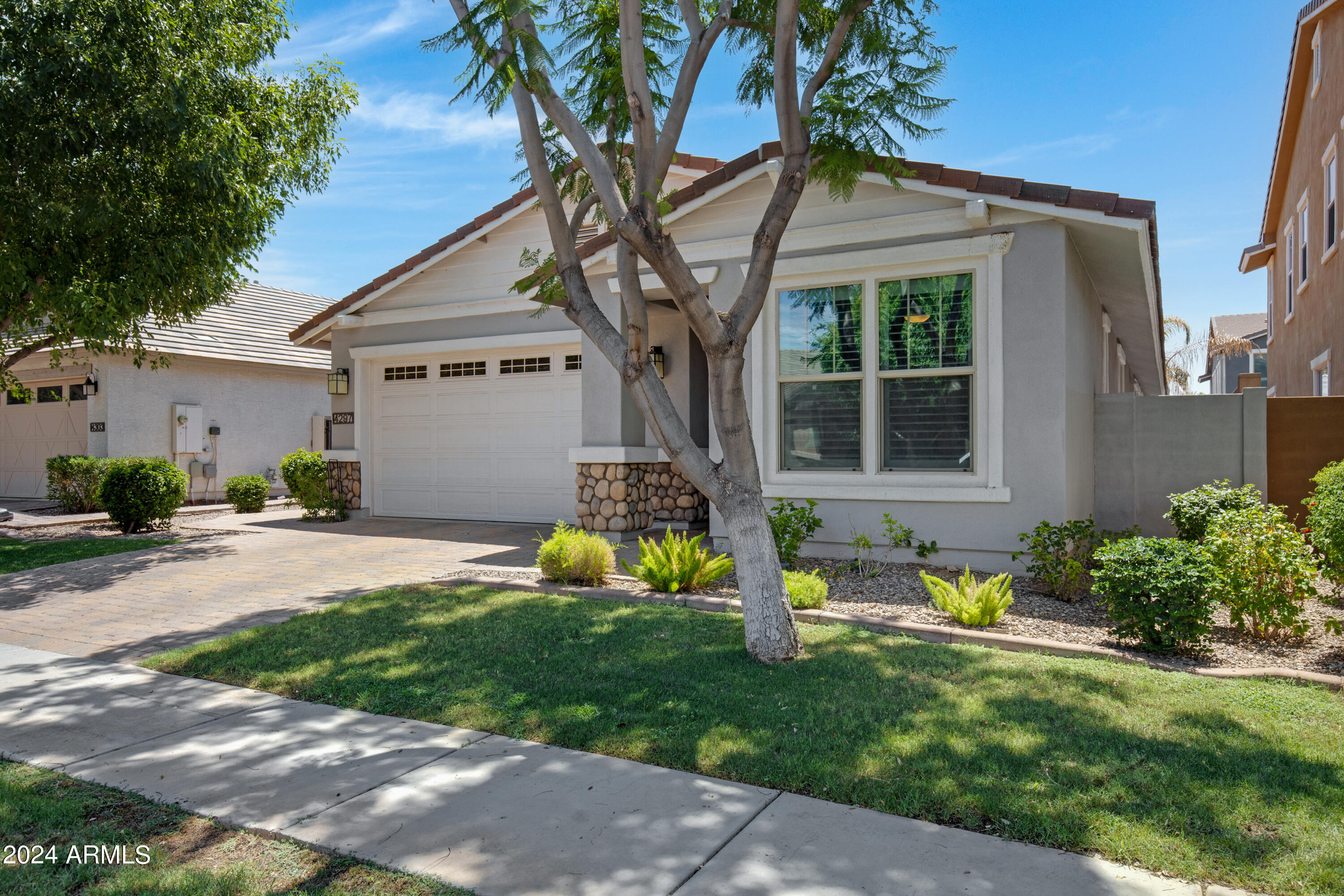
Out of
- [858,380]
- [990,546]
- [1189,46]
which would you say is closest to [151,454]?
[858,380]

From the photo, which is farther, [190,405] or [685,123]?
[190,405]

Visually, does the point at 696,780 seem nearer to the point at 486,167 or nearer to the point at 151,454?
the point at 486,167

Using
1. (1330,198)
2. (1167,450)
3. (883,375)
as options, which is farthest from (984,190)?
(1330,198)

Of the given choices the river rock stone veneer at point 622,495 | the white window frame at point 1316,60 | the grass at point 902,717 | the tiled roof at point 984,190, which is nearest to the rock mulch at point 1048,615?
the grass at point 902,717

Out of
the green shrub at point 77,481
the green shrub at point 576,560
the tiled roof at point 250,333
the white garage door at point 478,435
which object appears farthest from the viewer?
the tiled roof at point 250,333

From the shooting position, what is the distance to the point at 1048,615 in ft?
22.2

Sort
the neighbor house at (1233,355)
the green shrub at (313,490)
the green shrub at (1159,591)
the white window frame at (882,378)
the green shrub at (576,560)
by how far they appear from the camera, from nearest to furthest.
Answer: the green shrub at (1159,591) → the green shrub at (576,560) → the white window frame at (882,378) → the green shrub at (313,490) → the neighbor house at (1233,355)

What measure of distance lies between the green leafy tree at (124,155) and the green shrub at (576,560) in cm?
611

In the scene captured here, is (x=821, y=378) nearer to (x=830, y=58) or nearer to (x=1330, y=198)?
(x=830, y=58)

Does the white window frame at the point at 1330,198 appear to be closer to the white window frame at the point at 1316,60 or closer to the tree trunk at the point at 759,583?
the white window frame at the point at 1316,60

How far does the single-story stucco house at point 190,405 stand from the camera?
56.6 feet

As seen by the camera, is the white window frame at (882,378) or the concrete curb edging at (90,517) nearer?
the white window frame at (882,378)

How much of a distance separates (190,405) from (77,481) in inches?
117

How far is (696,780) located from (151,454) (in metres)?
17.8
